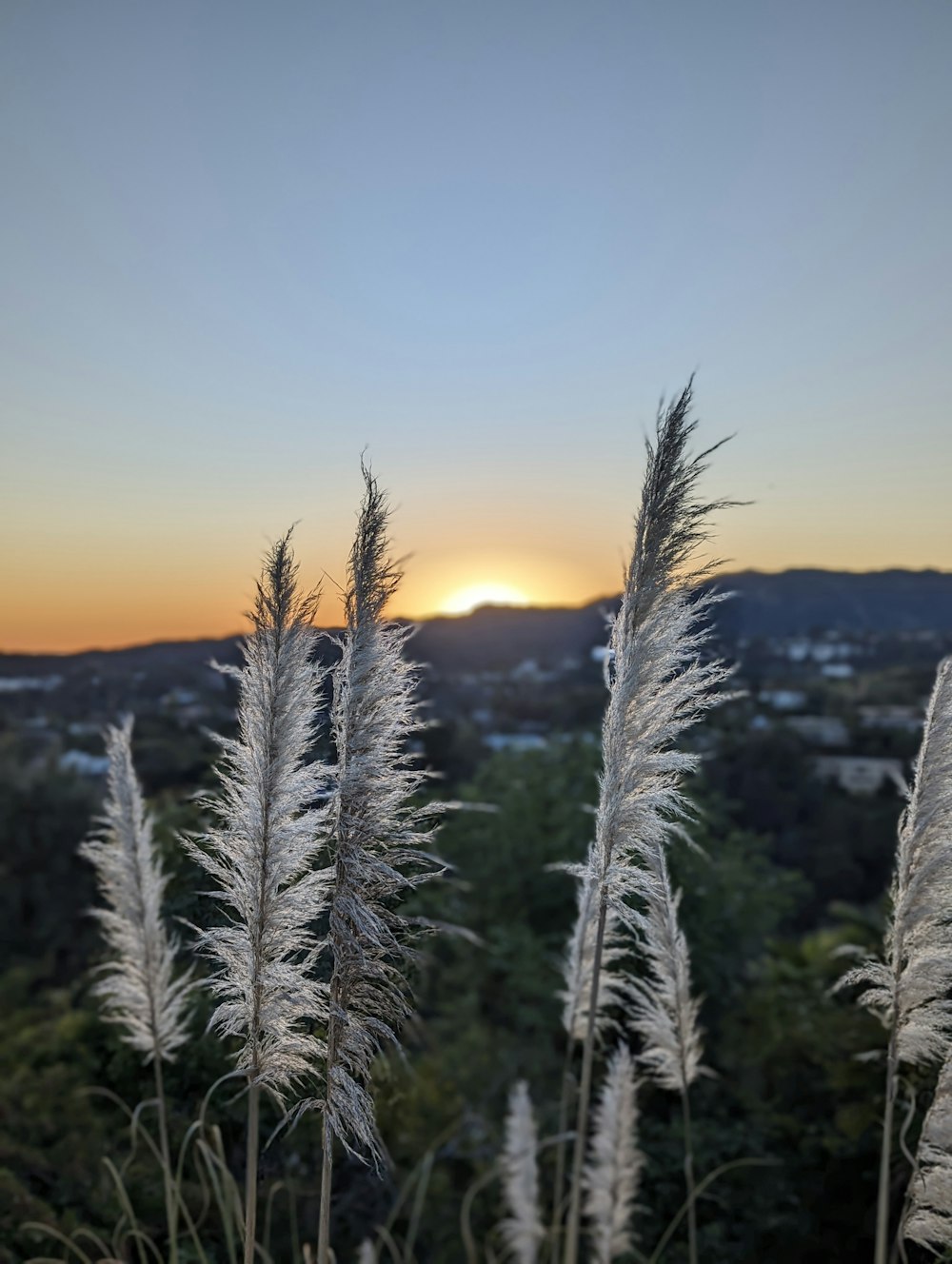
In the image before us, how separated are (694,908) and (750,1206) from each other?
72.5 inches

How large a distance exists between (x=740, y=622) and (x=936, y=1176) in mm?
3543

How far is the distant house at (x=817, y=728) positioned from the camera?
12492 millimetres

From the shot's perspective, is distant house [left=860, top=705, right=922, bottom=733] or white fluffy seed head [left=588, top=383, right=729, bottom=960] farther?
distant house [left=860, top=705, right=922, bottom=733]

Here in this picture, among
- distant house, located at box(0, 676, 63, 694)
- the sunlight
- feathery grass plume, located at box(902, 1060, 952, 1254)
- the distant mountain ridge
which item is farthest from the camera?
distant house, located at box(0, 676, 63, 694)

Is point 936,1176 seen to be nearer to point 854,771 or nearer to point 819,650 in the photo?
point 819,650

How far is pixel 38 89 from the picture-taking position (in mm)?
4305

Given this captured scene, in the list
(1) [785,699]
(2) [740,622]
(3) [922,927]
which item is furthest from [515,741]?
(3) [922,927]

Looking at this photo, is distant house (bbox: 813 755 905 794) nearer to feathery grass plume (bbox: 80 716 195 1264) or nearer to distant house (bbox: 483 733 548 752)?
distant house (bbox: 483 733 548 752)

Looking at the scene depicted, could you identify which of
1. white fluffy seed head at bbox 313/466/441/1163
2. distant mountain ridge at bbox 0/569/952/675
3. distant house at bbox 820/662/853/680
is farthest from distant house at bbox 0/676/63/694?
distant house at bbox 820/662/853/680

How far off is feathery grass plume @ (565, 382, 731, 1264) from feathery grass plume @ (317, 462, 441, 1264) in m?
0.48

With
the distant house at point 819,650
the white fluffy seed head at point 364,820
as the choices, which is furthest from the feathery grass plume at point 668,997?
the distant house at point 819,650

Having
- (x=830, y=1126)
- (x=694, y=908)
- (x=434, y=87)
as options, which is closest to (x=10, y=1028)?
(x=694, y=908)

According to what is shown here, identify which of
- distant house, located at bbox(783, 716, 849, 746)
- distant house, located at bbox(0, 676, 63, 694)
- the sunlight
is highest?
the sunlight

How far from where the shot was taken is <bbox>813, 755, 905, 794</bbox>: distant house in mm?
10586
